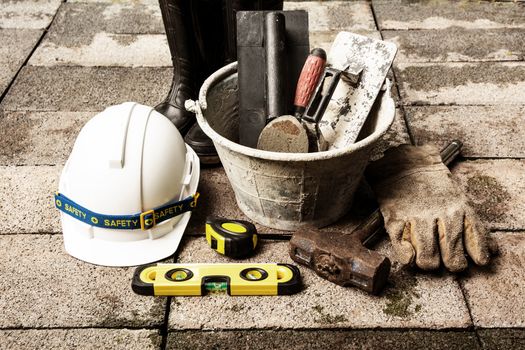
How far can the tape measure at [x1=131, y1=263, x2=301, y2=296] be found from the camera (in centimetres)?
208

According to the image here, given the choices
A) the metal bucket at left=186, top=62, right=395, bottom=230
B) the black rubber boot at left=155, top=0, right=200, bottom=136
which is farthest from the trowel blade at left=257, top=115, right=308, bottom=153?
the black rubber boot at left=155, top=0, right=200, bottom=136

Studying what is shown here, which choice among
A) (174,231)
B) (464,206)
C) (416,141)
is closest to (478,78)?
(416,141)

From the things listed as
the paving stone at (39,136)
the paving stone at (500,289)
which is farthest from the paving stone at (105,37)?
the paving stone at (500,289)

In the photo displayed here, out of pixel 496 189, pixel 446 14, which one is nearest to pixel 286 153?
pixel 496 189

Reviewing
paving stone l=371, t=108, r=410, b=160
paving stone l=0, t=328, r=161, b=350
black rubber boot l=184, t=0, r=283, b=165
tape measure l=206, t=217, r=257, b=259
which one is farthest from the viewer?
paving stone l=371, t=108, r=410, b=160

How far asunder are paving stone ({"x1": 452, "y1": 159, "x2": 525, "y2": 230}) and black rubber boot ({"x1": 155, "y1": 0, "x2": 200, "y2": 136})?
4.08 feet

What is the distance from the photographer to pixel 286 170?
81.9 inches

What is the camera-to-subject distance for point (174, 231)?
7.65 feet

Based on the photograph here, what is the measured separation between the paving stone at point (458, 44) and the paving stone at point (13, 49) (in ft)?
7.22

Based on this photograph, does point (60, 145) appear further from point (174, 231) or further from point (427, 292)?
point (427, 292)

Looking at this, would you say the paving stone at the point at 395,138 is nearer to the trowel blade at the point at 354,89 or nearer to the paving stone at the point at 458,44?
A: the trowel blade at the point at 354,89

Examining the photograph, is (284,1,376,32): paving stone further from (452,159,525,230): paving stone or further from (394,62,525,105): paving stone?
(452,159,525,230): paving stone

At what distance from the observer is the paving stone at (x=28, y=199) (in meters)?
2.43

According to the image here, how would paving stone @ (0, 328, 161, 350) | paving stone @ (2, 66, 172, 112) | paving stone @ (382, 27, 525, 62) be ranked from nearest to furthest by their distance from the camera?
paving stone @ (0, 328, 161, 350), paving stone @ (2, 66, 172, 112), paving stone @ (382, 27, 525, 62)
